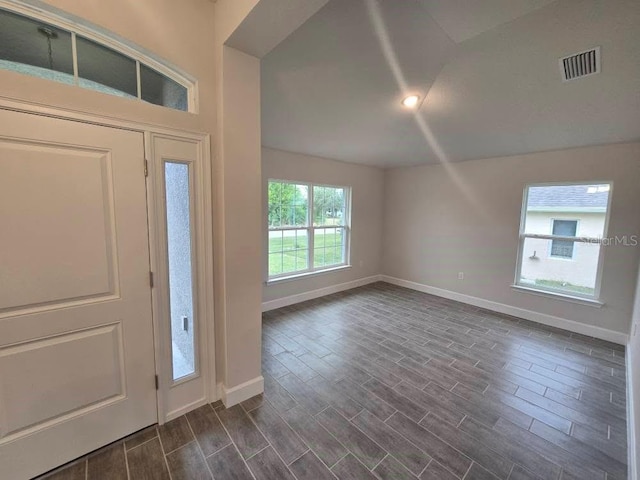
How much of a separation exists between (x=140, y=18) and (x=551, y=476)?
3581 millimetres

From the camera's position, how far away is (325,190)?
15.2 feet

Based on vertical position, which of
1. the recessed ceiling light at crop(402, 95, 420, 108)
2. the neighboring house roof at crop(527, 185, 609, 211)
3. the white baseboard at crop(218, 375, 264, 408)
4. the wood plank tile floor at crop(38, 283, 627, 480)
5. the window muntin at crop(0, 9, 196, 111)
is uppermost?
the recessed ceiling light at crop(402, 95, 420, 108)

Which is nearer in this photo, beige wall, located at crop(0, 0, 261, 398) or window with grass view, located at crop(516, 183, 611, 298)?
beige wall, located at crop(0, 0, 261, 398)

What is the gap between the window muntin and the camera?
4.28 ft

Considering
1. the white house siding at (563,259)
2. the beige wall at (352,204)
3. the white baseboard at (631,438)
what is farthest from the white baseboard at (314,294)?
the white baseboard at (631,438)

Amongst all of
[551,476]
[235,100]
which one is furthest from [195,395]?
[551,476]

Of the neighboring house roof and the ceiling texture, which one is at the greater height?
the ceiling texture

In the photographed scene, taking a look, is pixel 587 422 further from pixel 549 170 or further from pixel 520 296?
pixel 549 170

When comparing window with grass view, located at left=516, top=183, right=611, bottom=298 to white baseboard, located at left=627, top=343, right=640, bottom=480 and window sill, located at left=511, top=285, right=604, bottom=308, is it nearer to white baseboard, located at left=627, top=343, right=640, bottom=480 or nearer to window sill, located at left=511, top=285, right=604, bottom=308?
window sill, located at left=511, top=285, right=604, bottom=308

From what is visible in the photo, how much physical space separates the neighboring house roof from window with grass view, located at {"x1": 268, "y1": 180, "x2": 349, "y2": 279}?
2.86 metres

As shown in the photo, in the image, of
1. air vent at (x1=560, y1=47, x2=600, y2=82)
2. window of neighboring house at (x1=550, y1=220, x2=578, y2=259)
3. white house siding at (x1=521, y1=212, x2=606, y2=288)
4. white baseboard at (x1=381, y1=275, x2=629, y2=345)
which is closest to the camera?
air vent at (x1=560, y1=47, x2=600, y2=82)

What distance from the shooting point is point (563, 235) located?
350 cm

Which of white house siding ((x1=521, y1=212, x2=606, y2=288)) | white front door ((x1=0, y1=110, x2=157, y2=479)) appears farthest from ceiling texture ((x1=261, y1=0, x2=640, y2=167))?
white front door ((x1=0, y1=110, x2=157, y2=479))

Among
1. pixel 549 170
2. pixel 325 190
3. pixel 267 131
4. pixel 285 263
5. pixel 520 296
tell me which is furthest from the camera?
pixel 325 190
